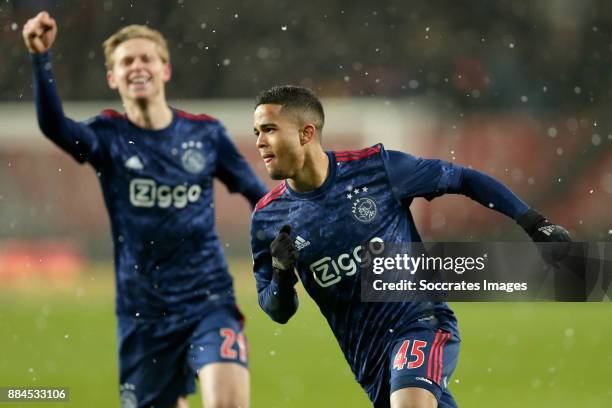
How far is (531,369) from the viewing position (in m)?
8.47

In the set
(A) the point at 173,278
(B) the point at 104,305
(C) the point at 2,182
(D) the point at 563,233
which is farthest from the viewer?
(C) the point at 2,182

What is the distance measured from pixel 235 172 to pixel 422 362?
148 cm

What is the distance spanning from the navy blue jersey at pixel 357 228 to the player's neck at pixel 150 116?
3.17 feet

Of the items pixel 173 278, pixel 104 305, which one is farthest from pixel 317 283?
pixel 104 305

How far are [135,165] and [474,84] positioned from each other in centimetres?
1023

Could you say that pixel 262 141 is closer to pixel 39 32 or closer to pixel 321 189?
pixel 321 189

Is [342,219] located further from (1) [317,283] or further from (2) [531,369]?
(2) [531,369]

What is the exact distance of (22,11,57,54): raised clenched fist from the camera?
3991mm

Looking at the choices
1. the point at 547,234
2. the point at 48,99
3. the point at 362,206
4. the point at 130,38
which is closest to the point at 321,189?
the point at 362,206

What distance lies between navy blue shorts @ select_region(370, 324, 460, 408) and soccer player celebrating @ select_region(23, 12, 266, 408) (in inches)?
33.1

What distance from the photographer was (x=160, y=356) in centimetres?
454

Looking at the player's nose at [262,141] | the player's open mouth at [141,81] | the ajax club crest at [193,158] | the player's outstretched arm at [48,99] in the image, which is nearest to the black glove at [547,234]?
the player's nose at [262,141]

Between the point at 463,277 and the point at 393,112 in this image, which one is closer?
the point at 463,277

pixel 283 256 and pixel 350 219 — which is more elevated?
pixel 350 219
